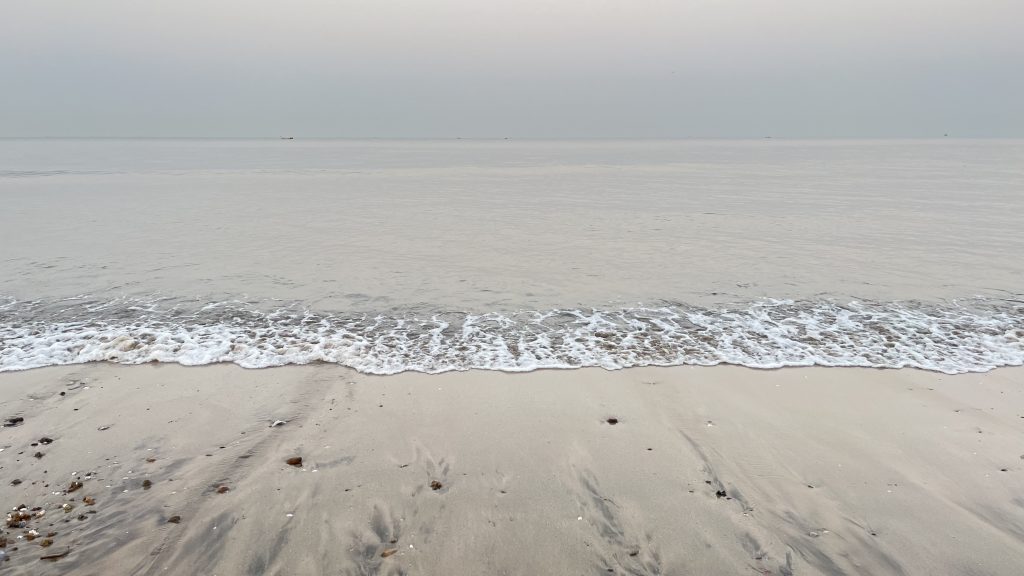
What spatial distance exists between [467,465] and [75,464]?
404 centimetres

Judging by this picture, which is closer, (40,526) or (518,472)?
(40,526)

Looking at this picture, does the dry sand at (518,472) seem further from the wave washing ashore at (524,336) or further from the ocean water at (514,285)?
the ocean water at (514,285)

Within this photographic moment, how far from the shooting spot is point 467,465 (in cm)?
548

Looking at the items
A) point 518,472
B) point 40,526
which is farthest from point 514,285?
point 40,526

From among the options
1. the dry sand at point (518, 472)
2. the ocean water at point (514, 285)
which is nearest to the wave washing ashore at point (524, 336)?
the ocean water at point (514, 285)

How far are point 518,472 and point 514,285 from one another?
7720 mm

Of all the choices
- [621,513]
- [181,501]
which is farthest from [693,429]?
[181,501]

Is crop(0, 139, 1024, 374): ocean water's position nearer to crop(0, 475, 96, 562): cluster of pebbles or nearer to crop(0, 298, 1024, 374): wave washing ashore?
crop(0, 298, 1024, 374): wave washing ashore

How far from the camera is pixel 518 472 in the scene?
5363mm

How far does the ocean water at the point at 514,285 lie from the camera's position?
8.73m

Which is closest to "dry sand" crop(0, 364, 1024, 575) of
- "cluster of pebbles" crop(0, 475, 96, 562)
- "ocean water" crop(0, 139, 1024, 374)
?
"cluster of pebbles" crop(0, 475, 96, 562)

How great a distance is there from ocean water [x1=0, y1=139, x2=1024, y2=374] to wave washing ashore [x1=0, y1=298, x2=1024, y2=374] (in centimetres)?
5

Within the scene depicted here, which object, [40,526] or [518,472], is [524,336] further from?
[40,526]

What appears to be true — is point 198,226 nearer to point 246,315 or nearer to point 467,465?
point 246,315
